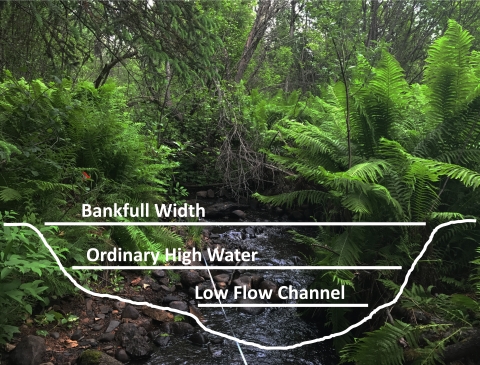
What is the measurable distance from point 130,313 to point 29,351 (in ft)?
2.45

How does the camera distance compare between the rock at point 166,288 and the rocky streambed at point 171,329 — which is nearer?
the rocky streambed at point 171,329

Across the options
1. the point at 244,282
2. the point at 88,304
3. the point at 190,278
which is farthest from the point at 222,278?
the point at 88,304

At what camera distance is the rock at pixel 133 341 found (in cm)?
215

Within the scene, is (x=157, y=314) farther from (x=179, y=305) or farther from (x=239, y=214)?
(x=239, y=214)

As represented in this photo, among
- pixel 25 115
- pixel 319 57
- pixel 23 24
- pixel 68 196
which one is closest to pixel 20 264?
pixel 68 196

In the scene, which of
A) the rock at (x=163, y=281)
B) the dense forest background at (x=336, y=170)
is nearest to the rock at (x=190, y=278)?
the rock at (x=163, y=281)

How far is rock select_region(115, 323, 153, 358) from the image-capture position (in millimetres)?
2152

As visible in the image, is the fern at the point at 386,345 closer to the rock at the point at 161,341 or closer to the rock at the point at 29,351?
the rock at the point at 161,341

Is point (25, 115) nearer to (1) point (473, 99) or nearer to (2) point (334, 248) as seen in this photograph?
(2) point (334, 248)

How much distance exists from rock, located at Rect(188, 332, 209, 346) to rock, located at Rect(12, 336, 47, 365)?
3.02 ft

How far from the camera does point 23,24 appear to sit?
3455 millimetres

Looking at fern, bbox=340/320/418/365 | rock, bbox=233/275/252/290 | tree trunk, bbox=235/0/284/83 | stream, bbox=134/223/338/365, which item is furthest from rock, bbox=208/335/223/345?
tree trunk, bbox=235/0/284/83

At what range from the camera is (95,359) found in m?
1.96

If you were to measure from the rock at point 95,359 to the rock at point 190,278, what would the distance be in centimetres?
112
